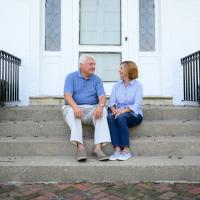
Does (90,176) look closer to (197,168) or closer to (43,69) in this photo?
(197,168)

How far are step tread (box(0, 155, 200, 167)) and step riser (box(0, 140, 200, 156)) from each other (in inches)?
3.4

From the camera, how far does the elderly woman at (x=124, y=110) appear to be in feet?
11.4

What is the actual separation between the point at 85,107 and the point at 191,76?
2.18 m

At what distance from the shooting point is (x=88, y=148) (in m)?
3.60

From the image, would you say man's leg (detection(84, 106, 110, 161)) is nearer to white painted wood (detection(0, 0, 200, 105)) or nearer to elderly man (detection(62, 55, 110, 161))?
elderly man (detection(62, 55, 110, 161))

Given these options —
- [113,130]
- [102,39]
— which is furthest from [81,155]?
[102,39]

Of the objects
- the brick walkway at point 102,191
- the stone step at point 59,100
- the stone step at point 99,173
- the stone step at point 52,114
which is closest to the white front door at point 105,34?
the stone step at point 59,100

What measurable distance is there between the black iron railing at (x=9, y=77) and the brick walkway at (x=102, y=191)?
5.84ft

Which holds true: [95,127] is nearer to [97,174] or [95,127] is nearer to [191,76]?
[97,174]

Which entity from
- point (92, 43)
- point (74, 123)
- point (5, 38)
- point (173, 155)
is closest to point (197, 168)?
point (173, 155)

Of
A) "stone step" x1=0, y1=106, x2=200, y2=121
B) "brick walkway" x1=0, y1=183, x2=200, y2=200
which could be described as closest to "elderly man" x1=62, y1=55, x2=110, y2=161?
"brick walkway" x1=0, y1=183, x2=200, y2=200

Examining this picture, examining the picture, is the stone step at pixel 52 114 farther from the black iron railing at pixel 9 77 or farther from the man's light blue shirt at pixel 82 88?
the man's light blue shirt at pixel 82 88

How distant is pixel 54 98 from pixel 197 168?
2.85 m

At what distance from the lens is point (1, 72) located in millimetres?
4633
